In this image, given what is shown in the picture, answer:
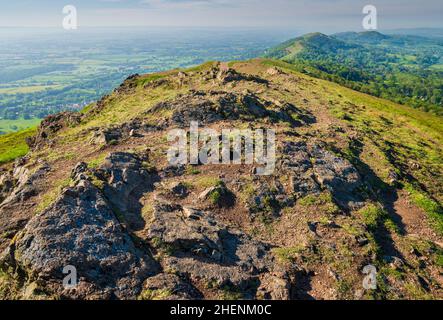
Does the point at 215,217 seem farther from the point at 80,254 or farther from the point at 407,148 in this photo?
the point at 407,148

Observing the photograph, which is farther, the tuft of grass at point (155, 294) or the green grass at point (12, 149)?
the green grass at point (12, 149)

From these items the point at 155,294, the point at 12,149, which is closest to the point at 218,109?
the point at 155,294

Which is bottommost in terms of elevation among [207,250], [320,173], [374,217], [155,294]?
[374,217]

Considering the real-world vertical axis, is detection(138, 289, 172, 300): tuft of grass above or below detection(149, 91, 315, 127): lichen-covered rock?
below

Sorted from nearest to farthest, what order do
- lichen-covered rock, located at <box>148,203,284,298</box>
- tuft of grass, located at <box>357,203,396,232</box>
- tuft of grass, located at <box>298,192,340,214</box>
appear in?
lichen-covered rock, located at <box>148,203,284,298</box> → tuft of grass, located at <box>357,203,396,232</box> → tuft of grass, located at <box>298,192,340,214</box>

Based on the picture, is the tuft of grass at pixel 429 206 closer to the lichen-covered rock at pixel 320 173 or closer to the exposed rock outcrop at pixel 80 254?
the lichen-covered rock at pixel 320 173

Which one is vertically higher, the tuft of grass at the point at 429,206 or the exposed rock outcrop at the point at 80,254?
the exposed rock outcrop at the point at 80,254

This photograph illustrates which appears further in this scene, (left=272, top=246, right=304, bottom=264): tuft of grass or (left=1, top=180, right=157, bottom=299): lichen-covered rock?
(left=272, top=246, right=304, bottom=264): tuft of grass

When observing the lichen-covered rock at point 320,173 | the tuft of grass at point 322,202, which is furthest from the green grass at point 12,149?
the tuft of grass at point 322,202

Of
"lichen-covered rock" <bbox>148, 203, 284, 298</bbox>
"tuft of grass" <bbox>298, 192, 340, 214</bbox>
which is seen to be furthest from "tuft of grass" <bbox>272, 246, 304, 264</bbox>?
"tuft of grass" <bbox>298, 192, 340, 214</bbox>

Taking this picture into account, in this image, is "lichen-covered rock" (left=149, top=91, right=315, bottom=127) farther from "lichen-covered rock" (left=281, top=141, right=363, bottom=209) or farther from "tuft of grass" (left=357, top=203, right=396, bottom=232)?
"tuft of grass" (left=357, top=203, right=396, bottom=232)
